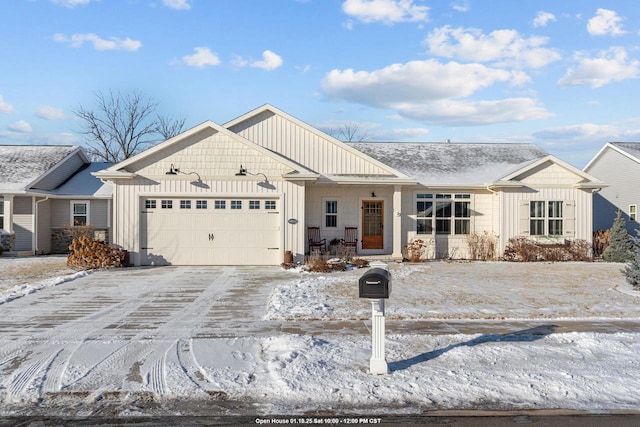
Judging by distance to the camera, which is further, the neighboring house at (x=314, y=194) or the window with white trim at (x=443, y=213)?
the window with white trim at (x=443, y=213)

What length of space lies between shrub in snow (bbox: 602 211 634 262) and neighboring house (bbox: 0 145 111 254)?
20.1 m

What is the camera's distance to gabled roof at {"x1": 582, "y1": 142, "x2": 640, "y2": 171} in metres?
25.0

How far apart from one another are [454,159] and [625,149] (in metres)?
11.1

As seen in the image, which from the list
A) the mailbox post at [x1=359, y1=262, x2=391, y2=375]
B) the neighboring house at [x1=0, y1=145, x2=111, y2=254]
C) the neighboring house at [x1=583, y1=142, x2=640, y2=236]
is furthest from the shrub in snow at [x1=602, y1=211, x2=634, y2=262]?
the neighboring house at [x1=0, y1=145, x2=111, y2=254]

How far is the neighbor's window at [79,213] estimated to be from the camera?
21.5 meters

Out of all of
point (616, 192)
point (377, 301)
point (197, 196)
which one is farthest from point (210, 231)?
point (616, 192)

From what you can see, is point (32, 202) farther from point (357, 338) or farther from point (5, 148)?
point (357, 338)

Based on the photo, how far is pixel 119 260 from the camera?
1568 cm

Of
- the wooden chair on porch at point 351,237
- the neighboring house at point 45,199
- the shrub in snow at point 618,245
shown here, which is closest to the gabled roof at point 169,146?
the wooden chair on porch at point 351,237

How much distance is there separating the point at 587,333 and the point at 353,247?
11.7m

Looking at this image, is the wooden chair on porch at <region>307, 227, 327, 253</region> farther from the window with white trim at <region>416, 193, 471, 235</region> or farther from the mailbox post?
the mailbox post

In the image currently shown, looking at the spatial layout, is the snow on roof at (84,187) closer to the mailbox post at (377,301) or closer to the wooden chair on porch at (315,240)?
the wooden chair on porch at (315,240)

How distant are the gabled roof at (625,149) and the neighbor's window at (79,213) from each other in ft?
86.5

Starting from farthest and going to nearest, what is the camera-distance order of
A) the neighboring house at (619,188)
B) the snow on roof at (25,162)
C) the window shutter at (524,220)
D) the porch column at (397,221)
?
the neighboring house at (619,188) → the snow on roof at (25,162) → the window shutter at (524,220) → the porch column at (397,221)
